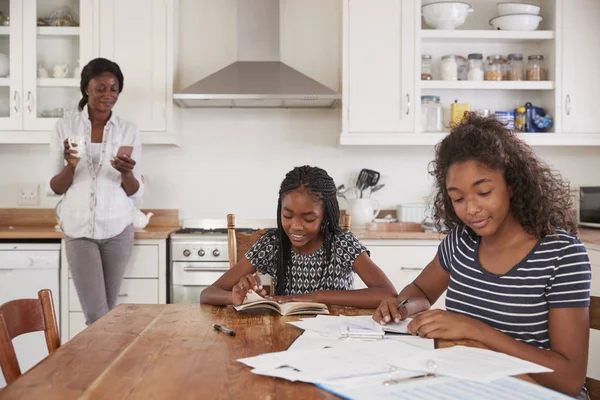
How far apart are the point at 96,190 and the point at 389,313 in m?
1.95

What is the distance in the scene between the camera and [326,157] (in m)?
3.96

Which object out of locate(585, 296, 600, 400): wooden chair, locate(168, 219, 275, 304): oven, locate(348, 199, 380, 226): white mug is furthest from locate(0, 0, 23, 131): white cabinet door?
locate(585, 296, 600, 400): wooden chair

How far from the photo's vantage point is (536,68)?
12.3ft

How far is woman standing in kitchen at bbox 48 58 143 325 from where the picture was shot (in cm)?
306

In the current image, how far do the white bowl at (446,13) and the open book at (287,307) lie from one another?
2.38 meters

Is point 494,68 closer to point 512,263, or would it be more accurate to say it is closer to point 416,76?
point 416,76

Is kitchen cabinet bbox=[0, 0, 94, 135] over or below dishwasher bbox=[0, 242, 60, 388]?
over

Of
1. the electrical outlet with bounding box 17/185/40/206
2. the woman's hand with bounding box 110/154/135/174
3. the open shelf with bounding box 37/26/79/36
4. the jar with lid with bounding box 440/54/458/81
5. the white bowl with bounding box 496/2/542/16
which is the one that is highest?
the white bowl with bounding box 496/2/542/16

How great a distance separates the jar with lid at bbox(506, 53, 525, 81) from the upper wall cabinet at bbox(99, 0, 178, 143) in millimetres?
1866

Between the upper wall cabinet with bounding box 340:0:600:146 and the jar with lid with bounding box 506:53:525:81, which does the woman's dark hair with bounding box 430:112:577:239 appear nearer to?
the upper wall cabinet with bounding box 340:0:600:146

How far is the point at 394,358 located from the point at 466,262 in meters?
0.47

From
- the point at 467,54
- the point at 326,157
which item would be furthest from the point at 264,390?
the point at 467,54

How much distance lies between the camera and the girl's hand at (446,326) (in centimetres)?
138

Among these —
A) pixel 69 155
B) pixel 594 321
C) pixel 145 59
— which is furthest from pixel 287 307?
pixel 145 59
